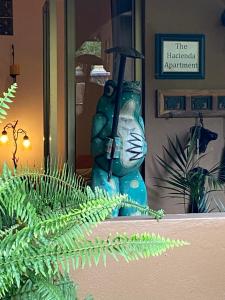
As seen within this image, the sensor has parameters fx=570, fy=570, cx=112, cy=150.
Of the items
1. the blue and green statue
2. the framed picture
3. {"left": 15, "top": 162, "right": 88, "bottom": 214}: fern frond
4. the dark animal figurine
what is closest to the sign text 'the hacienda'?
the framed picture

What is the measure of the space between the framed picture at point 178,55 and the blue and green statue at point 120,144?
1025 millimetres

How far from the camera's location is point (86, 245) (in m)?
1.40

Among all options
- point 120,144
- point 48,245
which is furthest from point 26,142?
point 48,245

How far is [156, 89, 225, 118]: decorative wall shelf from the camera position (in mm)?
3518

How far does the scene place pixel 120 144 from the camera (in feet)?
8.02

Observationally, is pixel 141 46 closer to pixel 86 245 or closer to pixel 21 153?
pixel 86 245

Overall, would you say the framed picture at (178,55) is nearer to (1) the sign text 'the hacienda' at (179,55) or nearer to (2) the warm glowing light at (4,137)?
(1) the sign text 'the hacienda' at (179,55)

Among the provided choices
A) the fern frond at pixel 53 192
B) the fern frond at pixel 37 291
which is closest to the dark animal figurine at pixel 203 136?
the fern frond at pixel 53 192

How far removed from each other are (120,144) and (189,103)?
3.99 ft

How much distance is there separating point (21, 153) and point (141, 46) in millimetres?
2416

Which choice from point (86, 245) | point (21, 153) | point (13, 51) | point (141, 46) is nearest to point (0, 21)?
point (13, 51)

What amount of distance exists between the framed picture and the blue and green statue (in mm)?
1025

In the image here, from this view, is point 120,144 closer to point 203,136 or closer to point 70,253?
point 70,253

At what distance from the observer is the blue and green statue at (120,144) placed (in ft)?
8.04
